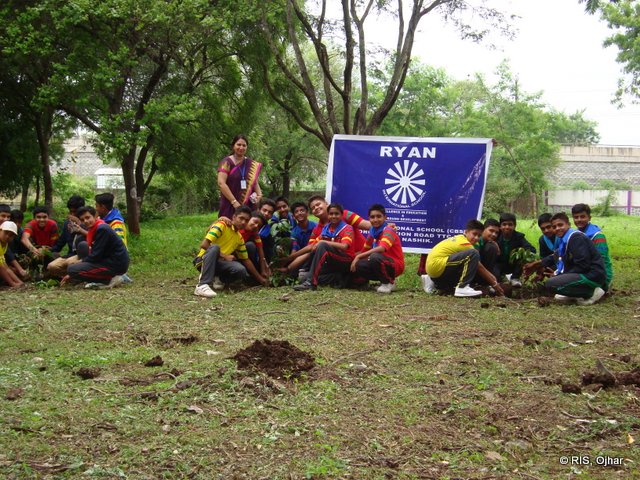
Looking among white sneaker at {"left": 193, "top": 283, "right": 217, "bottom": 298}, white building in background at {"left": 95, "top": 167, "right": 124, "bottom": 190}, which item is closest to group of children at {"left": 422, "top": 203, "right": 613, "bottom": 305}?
white sneaker at {"left": 193, "top": 283, "right": 217, "bottom": 298}

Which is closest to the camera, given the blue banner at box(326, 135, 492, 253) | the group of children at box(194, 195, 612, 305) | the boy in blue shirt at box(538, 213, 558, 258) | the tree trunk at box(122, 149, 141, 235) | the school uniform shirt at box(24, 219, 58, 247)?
the group of children at box(194, 195, 612, 305)

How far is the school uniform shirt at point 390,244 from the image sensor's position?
28.5 ft

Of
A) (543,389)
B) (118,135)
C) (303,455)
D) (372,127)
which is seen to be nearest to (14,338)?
(303,455)

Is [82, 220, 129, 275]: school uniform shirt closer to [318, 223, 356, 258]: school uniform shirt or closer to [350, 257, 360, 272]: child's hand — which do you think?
[318, 223, 356, 258]: school uniform shirt

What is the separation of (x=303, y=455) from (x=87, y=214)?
602 cm

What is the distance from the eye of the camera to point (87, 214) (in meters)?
8.90

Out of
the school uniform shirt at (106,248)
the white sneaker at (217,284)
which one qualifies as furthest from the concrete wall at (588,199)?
the school uniform shirt at (106,248)

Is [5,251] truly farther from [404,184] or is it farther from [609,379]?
[609,379]

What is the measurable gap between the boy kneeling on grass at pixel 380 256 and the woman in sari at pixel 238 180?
1517 millimetres

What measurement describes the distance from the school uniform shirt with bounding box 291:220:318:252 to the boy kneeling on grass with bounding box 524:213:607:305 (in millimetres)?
2904

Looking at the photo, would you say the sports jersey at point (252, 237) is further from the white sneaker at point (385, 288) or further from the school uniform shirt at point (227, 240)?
the white sneaker at point (385, 288)

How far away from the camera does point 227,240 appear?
8.80 meters

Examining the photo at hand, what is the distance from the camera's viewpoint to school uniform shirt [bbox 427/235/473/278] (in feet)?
27.3

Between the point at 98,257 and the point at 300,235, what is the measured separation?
2.37 metres
